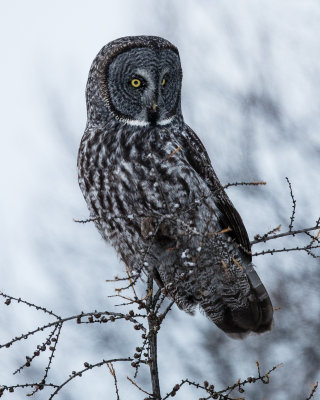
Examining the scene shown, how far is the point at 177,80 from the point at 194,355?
478 cm

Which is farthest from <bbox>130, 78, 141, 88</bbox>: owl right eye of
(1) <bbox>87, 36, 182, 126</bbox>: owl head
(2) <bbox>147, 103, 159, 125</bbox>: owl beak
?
(2) <bbox>147, 103, 159, 125</bbox>: owl beak

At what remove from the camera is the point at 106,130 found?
4371 mm

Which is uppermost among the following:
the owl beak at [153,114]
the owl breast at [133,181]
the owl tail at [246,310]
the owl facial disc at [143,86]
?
the owl facial disc at [143,86]

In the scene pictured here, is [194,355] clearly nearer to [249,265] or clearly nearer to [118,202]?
[249,265]

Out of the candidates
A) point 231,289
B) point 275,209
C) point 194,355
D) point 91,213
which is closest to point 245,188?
point 275,209

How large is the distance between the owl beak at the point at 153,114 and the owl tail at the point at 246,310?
1034mm

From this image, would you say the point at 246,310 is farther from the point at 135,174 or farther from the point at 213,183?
the point at 135,174

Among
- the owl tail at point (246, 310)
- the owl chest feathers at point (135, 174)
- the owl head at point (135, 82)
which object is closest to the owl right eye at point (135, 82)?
the owl head at point (135, 82)

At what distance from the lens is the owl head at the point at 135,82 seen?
4.41 m

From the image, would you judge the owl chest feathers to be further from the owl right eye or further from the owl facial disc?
the owl right eye

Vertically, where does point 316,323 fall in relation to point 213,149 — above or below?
below

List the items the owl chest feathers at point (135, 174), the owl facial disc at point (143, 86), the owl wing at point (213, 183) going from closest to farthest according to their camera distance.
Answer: the owl chest feathers at point (135, 174), the owl wing at point (213, 183), the owl facial disc at point (143, 86)

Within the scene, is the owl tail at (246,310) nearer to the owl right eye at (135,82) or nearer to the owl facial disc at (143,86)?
the owl facial disc at (143,86)

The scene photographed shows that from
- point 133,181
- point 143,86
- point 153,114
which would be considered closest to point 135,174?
point 133,181
